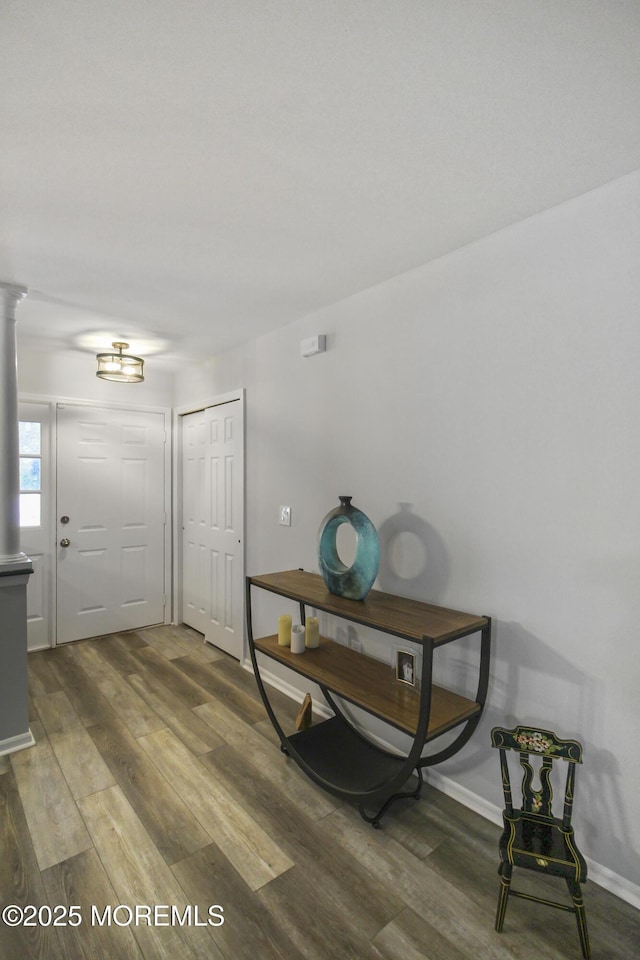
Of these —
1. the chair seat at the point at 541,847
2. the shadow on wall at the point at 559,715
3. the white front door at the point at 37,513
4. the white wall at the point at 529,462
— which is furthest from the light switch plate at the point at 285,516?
the white front door at the point at 37,513

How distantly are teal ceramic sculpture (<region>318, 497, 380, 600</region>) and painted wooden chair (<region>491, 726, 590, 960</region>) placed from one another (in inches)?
29.9

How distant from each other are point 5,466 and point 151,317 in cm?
121

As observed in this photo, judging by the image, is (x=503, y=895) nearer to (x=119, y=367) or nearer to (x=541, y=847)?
(x=541, y=847)

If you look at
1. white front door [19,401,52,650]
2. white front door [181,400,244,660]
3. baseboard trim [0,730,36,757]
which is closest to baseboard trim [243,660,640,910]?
white front door [181,400,244,660]

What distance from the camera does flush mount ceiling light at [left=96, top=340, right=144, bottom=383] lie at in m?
3.29

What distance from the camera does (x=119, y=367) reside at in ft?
10.8

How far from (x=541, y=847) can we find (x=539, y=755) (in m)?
0.25

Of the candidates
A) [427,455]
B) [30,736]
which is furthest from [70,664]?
[427,455]

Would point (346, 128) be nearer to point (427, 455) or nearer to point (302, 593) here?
point (427, 455)

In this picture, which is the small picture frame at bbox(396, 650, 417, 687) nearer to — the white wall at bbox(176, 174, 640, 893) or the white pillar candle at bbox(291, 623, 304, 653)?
the white wall at bbox(176, 174, 640, 893)

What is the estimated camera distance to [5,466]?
2.49m

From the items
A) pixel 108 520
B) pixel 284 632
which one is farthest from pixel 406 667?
pixel 108 520

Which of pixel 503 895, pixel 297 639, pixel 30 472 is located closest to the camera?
pixel 503 895

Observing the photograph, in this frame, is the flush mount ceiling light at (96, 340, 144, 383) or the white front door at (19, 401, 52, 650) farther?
the white front door at (19, 401, 52, 650)
